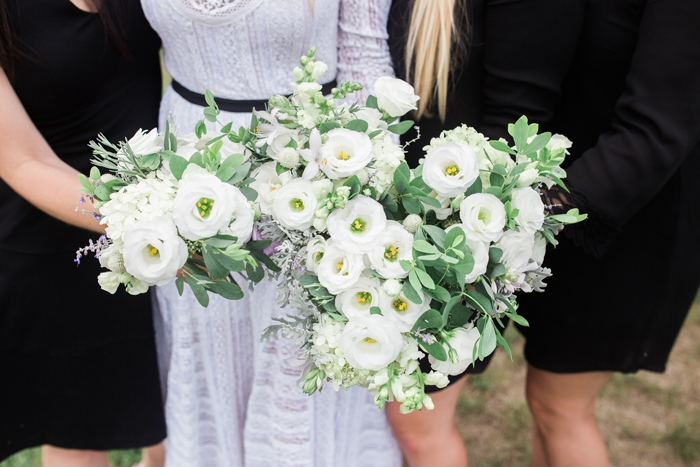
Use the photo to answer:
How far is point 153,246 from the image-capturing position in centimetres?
105

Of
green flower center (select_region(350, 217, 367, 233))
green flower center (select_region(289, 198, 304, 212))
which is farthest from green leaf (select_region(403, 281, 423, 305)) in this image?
green flower center (select_region(289, 198, 304, 212))

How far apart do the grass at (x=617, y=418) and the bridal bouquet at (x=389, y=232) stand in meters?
1.72

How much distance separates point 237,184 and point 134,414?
1.06 metres

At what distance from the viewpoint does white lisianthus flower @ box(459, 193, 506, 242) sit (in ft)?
3.56

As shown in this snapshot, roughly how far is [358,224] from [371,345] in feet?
0.65

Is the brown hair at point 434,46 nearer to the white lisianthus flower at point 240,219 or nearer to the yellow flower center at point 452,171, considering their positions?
the yellow flower center at point 452,171

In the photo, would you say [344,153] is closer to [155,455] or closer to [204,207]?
[204,207]

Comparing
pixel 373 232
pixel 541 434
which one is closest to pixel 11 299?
pixel 373 232

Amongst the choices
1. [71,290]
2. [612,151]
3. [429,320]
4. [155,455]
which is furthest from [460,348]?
[155,455]

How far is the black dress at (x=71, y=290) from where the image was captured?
5.01 ft

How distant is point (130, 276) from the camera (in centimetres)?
110

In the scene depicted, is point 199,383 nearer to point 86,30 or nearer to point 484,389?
point 86,30

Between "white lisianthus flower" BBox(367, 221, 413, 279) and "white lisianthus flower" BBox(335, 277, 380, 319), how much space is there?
31 mm

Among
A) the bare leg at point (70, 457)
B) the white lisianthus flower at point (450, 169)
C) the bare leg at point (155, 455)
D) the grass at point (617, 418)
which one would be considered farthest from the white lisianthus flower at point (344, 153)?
the grass at point (617, 418)
